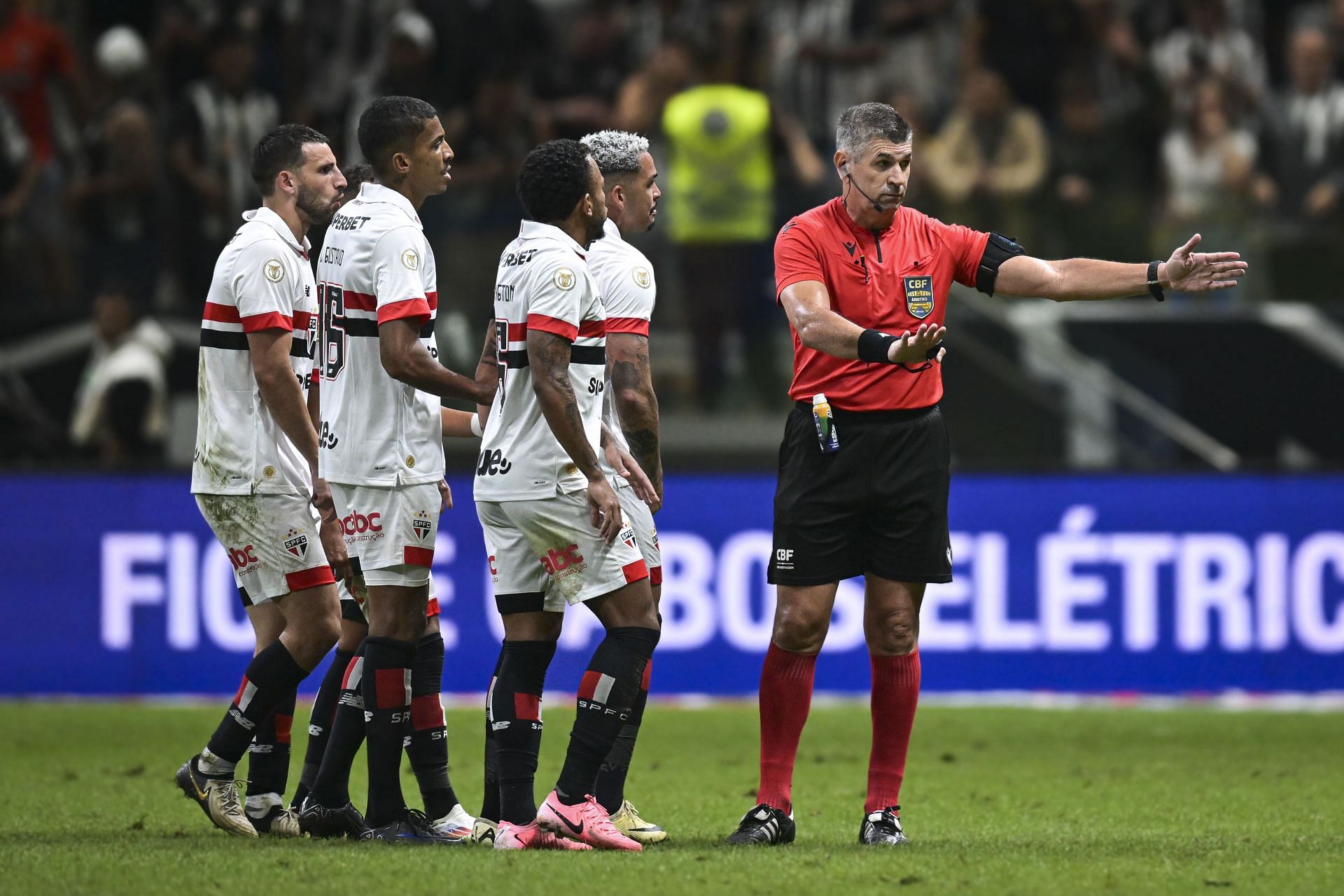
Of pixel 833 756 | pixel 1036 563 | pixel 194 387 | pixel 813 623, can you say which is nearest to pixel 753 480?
pixel 1036 563

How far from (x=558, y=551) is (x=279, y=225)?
1.78 m

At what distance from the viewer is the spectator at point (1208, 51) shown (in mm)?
15078

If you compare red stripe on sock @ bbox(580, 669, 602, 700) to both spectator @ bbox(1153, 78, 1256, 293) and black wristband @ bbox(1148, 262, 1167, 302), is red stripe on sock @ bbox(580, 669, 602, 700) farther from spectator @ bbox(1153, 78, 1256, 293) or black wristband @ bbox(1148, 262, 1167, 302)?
spectator @ bbox(1153, 78, 1256, 293)

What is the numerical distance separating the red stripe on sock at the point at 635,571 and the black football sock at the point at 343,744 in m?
1.09

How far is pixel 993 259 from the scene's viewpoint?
7.25 metres

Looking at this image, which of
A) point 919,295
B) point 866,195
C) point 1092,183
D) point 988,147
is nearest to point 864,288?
point 919,295

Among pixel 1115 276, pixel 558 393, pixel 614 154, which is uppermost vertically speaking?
pixel 614 154

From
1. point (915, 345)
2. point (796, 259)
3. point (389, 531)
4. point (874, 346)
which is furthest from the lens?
point (796, 259)

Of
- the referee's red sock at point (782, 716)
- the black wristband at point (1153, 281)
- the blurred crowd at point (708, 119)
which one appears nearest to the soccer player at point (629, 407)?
the referee's red sock at point (782, 716)

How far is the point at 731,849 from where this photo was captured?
6.69 meters

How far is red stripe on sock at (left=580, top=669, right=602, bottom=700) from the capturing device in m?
6.57

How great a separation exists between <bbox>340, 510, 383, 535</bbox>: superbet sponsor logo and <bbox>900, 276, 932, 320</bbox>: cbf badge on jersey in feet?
6.88

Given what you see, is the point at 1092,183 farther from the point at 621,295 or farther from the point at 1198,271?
the point at 621,295

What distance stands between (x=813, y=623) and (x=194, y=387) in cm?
731
